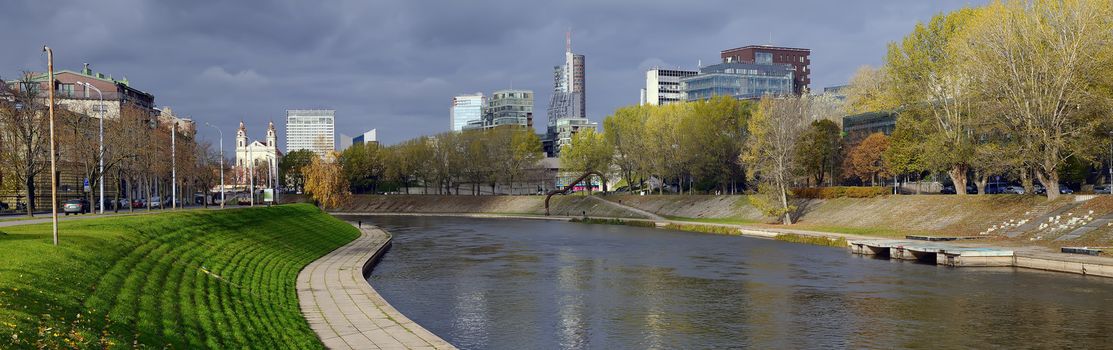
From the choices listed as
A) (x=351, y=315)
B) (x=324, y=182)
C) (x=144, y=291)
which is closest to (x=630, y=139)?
(x=324, y=182)

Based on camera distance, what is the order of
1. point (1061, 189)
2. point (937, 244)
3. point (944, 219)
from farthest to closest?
1. point (1061, 189)
2. point (944, 219)
3. point (937, 244)

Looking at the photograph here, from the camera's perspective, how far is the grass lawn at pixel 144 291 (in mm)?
18312

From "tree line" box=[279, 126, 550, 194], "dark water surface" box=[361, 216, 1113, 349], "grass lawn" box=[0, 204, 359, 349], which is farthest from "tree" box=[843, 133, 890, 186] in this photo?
"grass lawn" box=[0, 204, 359, 349]

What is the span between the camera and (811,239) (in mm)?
72125

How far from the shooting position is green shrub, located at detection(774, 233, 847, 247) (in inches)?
2712

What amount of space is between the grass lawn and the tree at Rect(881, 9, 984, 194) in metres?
63.0

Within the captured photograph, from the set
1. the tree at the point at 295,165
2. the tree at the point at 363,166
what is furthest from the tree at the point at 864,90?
the tree at the point at 295,165

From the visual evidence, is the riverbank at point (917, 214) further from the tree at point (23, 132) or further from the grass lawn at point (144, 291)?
the tree at point (23, 132)

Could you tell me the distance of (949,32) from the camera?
274 feet

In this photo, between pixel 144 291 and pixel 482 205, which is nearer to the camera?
pixel 144 291

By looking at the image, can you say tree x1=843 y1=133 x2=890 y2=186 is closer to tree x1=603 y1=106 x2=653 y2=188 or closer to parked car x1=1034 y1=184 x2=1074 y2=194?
parked car x1=1034 y1=184 x2=1074 y2=194

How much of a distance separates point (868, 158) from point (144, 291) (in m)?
100

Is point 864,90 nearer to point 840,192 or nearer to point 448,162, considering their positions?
point 840,192

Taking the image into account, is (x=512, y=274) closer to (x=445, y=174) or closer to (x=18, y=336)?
(x=18, y=336)
